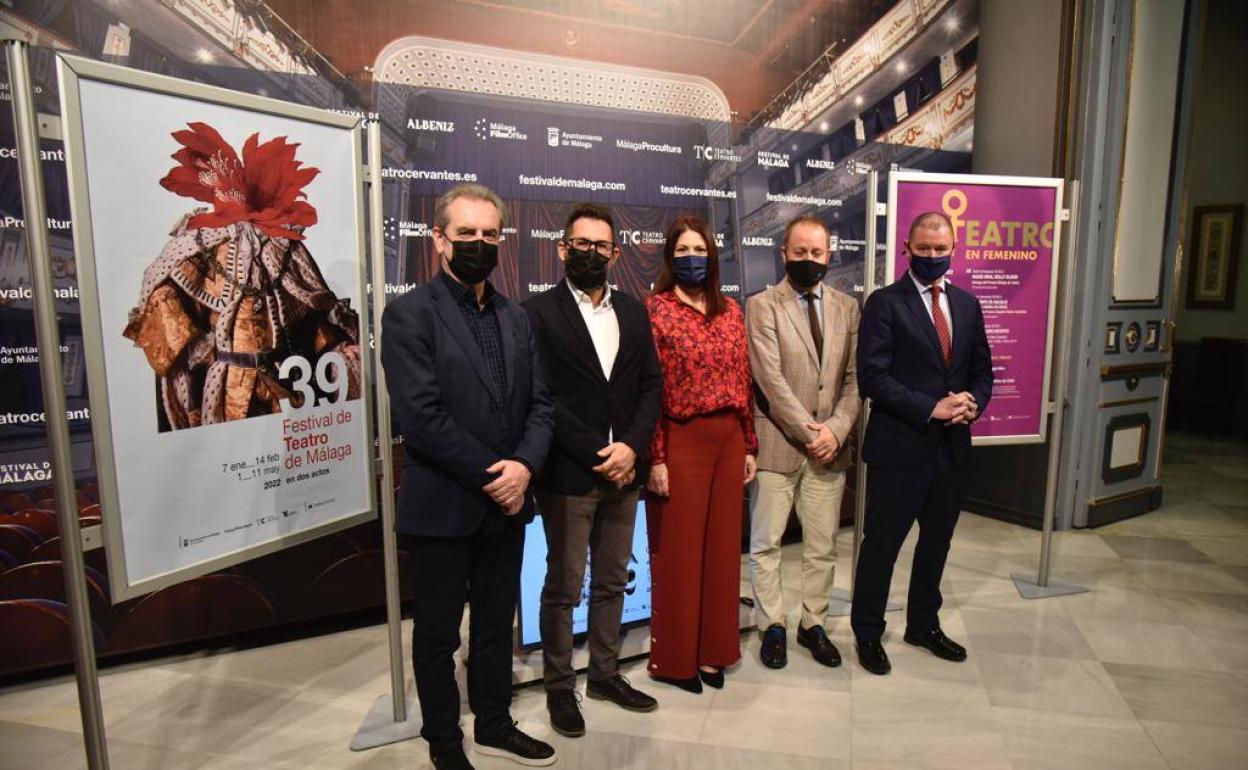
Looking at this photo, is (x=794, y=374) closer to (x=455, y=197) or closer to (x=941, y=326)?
(x=941, y=326)

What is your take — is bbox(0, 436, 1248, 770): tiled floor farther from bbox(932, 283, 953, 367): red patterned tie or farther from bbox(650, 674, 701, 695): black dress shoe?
bbox(932, 283, 953, 367): red patterned tie

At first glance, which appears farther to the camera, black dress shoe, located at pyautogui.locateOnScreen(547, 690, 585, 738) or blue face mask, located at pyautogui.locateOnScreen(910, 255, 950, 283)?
blue face mask, located at pyautogui.locateOnScreen(910, 255, 950, 283)

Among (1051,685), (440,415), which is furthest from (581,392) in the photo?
(1051,685)

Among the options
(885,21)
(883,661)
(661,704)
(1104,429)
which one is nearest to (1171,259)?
(1104,429)

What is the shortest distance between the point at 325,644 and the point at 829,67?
12.2 feet

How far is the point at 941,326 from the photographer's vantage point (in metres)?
2.54

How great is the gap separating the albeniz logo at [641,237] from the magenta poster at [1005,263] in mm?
1090

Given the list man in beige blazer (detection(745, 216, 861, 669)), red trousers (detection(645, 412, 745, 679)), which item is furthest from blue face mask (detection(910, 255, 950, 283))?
red trousers (detection(645, 412, 745, 679))

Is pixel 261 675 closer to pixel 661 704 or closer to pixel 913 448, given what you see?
pixel 661 704

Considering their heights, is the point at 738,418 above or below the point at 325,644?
above

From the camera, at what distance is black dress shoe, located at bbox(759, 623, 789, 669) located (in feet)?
8.73

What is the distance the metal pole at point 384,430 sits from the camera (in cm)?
209

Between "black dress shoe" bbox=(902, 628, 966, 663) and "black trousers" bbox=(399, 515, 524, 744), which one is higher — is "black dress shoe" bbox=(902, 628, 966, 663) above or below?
below

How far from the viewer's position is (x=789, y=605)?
10.6 feet
